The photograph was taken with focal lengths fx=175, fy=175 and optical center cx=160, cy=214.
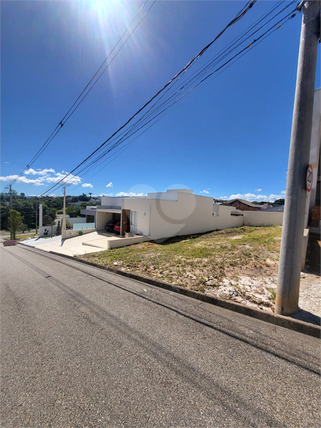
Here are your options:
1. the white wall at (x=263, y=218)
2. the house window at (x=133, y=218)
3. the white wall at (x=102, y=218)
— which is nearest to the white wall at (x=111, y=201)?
the white wall at (x=102, y=218)

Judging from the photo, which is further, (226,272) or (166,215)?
(166,215)

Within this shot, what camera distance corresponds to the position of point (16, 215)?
28.1 meters

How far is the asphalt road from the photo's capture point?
1517 millimetres

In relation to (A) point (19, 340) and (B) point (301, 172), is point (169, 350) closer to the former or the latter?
(A) point (19, 340)

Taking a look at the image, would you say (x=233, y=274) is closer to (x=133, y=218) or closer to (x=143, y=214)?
(x=143, y=214)

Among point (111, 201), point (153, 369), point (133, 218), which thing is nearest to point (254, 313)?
point (153, 369)

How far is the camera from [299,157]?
2.90m

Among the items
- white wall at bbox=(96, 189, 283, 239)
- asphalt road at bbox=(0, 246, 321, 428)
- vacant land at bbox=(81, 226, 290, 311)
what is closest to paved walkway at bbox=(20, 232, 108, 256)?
white wall at bbox=(96, 189, 283, 239)

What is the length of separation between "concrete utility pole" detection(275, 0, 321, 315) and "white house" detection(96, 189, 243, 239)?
32.3 ft

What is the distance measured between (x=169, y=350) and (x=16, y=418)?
1554 millimetres

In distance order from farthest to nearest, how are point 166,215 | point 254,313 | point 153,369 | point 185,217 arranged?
point 185,217, point 166,215, point 254,313, point 153,369

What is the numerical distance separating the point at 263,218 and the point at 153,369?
70.5 feet

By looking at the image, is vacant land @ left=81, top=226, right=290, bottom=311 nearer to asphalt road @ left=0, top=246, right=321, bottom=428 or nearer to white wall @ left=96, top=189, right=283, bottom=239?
asphalt road @ left=0, top=246, right=321, bottom=428

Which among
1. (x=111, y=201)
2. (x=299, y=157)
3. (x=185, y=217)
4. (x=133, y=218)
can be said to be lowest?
(x=133, y=218)
